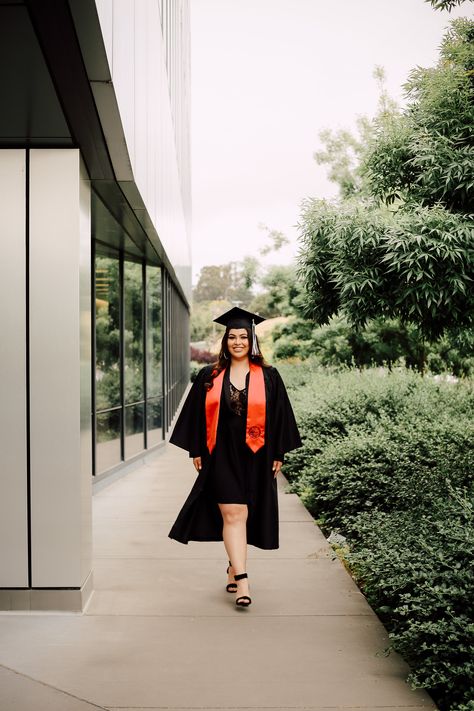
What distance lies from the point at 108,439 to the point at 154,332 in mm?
3962

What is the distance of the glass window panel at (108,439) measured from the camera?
10047 mm

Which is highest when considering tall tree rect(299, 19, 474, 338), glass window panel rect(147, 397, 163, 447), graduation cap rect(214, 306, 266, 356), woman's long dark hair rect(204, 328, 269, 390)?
tall tree rect(299, 19, 474, 338)

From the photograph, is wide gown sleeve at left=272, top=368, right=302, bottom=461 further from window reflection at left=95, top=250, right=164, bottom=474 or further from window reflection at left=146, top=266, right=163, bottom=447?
window reflection at left=146, top=266, right=163, bottom=447

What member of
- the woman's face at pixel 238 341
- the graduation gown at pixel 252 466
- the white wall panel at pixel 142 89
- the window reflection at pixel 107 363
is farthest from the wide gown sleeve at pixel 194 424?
the window reflection at pixel 107 363

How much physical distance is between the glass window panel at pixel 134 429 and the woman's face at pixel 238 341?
6515mm

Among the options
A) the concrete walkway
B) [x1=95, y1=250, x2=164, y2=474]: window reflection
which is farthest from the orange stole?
[x1=95, y1=250, x2=164, y2=474]: window reflection

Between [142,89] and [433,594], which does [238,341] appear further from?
[142,89]

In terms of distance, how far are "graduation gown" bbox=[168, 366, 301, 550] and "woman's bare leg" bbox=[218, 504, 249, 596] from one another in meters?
0.12

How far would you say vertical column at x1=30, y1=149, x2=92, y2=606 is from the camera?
492 centimetres

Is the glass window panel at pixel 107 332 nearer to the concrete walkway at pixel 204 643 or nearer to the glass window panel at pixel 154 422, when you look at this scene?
the glass window panel at pixel 154 422

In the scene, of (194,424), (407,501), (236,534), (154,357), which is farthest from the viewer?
(154,357)

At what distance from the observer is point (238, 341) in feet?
17.1

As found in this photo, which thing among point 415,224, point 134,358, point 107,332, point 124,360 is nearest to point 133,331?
point 134,358

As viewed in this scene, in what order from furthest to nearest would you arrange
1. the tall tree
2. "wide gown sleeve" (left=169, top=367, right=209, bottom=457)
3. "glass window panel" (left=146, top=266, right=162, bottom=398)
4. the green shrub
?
"glass window panel" (left=146, top=266, right=162, bottom=398) → the tall tree → "wide gown sleeve" (left=169, top=367, right=209, bottom=457) → the green shrub
